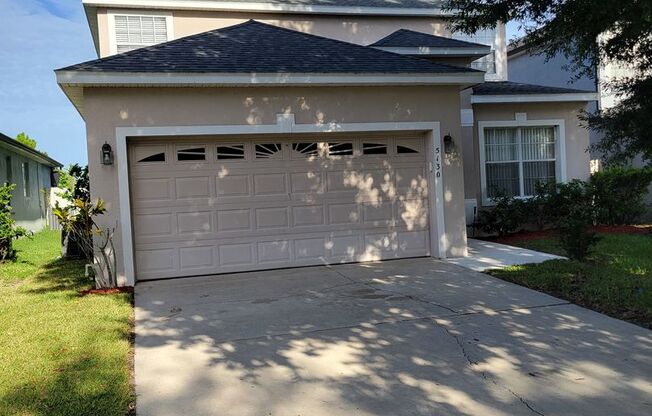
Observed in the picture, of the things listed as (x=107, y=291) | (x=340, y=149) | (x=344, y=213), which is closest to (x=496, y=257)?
(x=344, y=213)

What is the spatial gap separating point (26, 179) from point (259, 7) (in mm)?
12907

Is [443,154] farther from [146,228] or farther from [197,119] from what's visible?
[146,228]

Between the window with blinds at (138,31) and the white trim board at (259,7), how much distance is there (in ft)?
1.11

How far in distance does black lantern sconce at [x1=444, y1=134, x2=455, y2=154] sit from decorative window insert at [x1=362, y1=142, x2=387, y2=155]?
107 centimetres

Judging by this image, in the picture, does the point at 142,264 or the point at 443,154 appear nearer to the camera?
the point at 142,264

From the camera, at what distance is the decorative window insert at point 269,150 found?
30.9 ft

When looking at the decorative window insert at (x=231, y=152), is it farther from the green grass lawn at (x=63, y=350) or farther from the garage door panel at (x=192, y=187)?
the green grass lawn at (x=63, y=350)

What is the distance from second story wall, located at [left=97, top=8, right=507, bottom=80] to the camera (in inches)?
518

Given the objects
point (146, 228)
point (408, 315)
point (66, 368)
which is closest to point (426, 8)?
point (146, 228)

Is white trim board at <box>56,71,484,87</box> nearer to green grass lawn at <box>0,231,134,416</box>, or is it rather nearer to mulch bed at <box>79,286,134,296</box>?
mulch bed at <box>79,286,134,296</box>

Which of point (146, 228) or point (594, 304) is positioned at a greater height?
point (146, 228)

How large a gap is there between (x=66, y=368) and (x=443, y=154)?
Answer: 7.09 metres

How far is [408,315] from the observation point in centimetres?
627

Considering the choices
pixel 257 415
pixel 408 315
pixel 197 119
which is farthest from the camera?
Result: pixel 197 119
